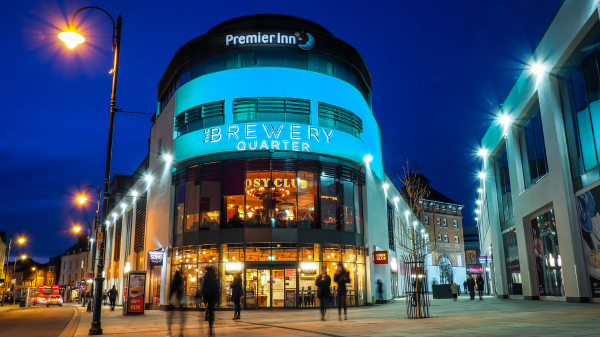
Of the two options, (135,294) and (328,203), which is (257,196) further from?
(135,294)

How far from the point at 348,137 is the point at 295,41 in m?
6.81

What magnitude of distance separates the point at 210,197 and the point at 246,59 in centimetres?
886

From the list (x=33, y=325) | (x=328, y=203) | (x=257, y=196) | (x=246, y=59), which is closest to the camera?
(x=33, y=325)

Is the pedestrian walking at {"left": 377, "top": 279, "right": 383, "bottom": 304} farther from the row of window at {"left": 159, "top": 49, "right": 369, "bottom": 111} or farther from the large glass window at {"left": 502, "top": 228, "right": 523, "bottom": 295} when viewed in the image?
the row of window at {"left": 159, "top": 49, "right": 369, "bottom": 111}

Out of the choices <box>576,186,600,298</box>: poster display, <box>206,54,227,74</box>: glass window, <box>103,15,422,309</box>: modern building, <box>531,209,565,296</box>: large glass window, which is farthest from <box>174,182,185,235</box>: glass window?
<box>576,186,600,298</box>: poster display

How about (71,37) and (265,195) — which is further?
(265,195)

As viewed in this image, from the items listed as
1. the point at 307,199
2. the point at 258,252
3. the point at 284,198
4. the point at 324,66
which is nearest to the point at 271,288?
the point at 258,252

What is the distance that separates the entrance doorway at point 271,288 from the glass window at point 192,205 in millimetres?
4592

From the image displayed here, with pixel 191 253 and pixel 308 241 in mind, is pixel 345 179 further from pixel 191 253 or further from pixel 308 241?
pixel 191 253

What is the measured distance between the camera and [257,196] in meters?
27.2

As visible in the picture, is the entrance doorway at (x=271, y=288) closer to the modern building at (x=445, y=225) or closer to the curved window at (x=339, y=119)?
the curved window at (x=339, y=119)

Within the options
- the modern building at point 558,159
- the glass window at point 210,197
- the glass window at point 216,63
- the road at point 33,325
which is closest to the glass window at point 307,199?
the glass window at point 210,197

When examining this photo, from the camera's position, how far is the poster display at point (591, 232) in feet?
62.4

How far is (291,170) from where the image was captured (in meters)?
27.5
